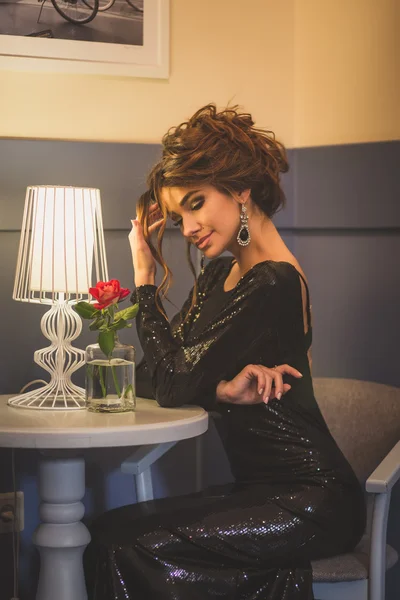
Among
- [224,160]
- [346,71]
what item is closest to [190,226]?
[224,160]

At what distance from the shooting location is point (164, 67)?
2.80m

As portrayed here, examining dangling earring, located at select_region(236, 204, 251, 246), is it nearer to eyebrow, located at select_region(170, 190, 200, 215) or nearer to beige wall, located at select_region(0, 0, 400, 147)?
eyebrow, located at select_region(170, 190, 200, 215)

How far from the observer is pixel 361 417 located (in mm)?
2430

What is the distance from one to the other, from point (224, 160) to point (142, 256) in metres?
0.37

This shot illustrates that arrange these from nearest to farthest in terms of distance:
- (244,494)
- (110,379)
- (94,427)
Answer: (94,427) < (244,494) < (110,379)

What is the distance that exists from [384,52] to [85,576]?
1762 millimetres

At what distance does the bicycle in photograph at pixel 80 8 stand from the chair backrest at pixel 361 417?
4.16 feet

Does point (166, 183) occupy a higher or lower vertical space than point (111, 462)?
higher

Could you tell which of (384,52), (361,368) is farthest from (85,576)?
(384,52)

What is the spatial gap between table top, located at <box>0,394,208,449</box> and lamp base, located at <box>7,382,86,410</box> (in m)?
0.05

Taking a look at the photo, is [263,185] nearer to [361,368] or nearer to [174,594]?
[361,368]

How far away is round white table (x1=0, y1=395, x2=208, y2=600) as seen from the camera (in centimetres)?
191

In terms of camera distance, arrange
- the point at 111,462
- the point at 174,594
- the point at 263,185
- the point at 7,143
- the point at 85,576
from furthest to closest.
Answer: the point at 111,462
the point at 7,143
the point at 263,185
the point at 85,576
the point at 174,594

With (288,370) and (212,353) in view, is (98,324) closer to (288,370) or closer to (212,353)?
(212,353)
